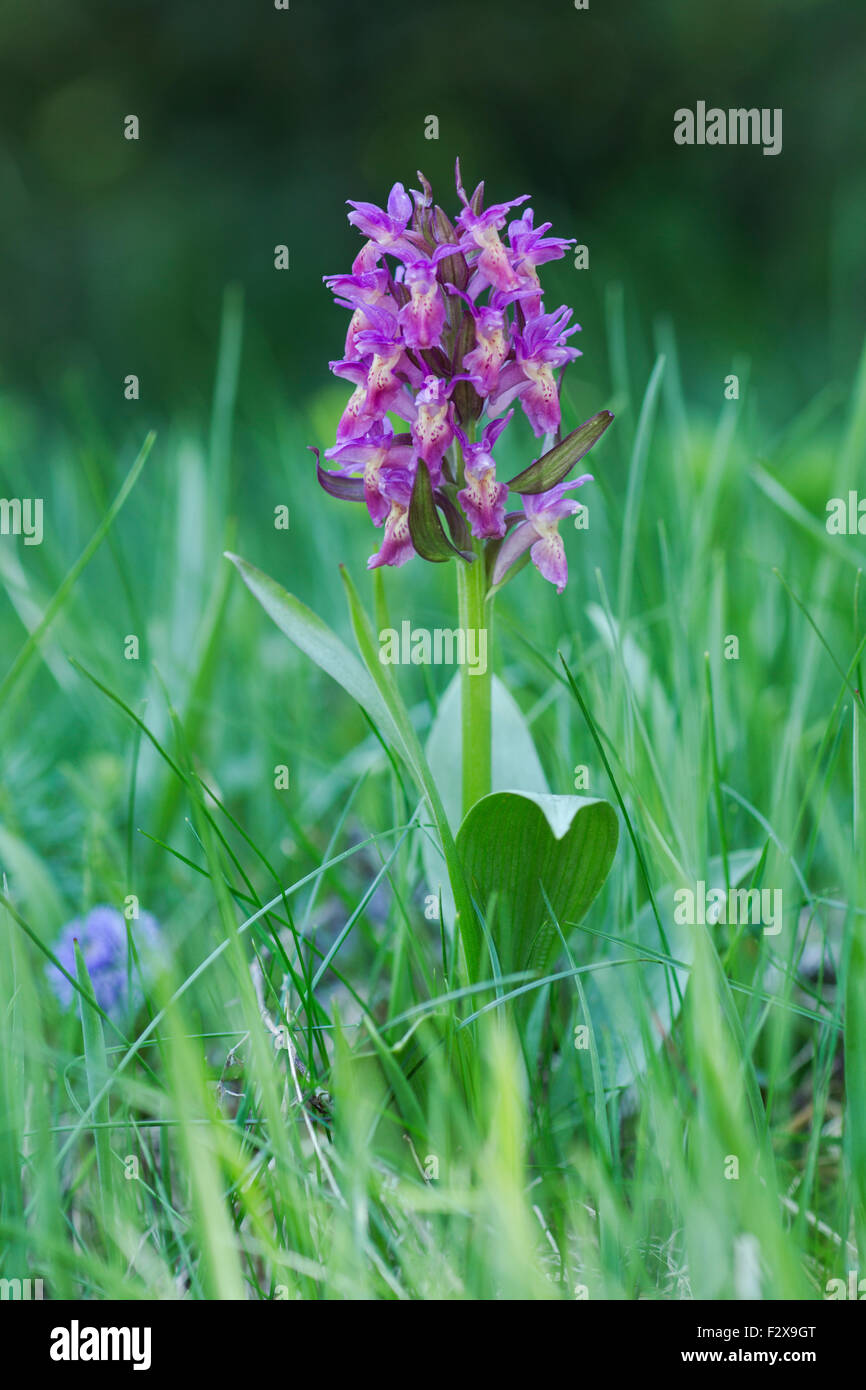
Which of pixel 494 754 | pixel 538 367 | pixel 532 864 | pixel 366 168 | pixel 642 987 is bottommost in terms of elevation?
pixel 642 987

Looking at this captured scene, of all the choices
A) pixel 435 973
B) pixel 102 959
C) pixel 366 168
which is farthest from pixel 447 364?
pixel 366 168

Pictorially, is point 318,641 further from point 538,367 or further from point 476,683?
point 538,367

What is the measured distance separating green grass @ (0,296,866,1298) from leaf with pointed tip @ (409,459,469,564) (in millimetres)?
150

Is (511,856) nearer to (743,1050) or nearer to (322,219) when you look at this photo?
(743,1050)

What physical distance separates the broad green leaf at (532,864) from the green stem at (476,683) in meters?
0.08

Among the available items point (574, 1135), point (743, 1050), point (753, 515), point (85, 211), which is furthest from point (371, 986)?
point (85, 211)

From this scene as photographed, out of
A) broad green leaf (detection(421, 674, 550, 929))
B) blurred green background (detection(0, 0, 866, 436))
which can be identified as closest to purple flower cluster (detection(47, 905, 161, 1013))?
broad green leaf (detection(421, 674, 550, 929))

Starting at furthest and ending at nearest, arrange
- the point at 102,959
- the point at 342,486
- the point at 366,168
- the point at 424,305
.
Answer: the point at 366,168
the point at 102,959
the point at 342,486
the point at 424,305

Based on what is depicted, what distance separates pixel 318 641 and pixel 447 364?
0.27m

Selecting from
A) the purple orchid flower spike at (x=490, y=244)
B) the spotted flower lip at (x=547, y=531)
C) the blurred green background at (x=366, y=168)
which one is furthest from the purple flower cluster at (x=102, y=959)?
the blurred green background at (x=366, y=168)

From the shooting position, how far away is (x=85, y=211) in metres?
4.07

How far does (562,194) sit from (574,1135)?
3701 mm

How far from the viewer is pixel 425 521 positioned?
0.93 metres

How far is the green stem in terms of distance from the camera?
39.2 inches
